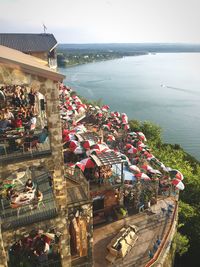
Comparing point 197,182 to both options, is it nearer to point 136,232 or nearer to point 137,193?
point 137,193

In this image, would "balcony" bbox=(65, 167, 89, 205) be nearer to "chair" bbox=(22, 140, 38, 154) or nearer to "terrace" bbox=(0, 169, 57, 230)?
"terrace" bbox=(0, 169, 57, 230)

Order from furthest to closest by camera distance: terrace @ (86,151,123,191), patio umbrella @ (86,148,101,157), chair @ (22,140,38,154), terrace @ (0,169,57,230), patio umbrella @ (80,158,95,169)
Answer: patio umbrella @ (86,148,101,157) → patio umbrella @ (80,158,95,169) → terrace @ (86,151,123,191) → terrace @ (0,169,57,230) → chair @ (22,140,38,154)

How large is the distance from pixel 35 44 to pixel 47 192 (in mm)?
27741

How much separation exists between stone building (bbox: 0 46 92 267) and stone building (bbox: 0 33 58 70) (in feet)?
74.6

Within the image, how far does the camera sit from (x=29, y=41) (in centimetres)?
3709

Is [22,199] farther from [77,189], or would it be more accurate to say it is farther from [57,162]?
[77,189]

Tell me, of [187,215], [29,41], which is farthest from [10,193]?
[29,41]

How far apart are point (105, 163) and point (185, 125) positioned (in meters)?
59.7

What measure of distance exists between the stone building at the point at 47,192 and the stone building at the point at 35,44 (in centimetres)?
2273

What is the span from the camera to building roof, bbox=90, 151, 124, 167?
1995 cm

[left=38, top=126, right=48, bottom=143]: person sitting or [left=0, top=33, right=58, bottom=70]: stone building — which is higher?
[left=0, top=33, right=58, bottom=70]: stone building

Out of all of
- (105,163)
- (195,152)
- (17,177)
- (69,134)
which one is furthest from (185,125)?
(17,177)

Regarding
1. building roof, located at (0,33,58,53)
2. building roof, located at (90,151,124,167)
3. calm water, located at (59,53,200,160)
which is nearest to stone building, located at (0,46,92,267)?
building roof, located at (90,151,124,167)

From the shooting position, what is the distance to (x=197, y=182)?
108 feet
